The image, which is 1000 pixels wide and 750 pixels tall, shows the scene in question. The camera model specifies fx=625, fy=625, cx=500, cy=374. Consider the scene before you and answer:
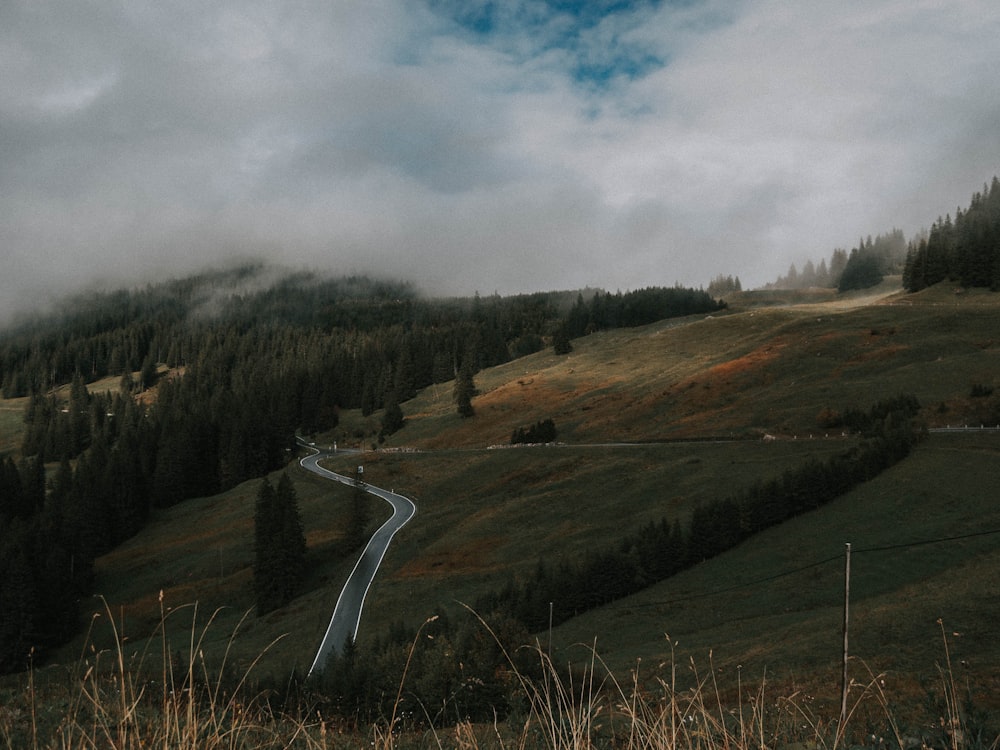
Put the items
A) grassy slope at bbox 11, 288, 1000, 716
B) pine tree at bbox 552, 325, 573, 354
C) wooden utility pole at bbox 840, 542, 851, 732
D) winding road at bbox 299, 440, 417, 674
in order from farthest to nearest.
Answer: pine tree at bbox 552, 325, 573, 354 < winding road at bbox 299, 440, 417, 674 < grassy slope at bbox 11, 288, 1000, 716 < wooden utility pole at bbox 840, 542, 851, 732

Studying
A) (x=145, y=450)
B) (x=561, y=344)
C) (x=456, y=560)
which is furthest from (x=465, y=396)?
(x=456, y=560)

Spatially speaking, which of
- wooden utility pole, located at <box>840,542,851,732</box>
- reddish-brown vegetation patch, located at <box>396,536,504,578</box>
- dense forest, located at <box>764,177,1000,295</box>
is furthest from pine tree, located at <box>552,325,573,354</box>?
wooden utility pole, located at <box>840,542,851,732</box>

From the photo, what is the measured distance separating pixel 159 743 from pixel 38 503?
440ft

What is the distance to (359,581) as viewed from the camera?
51656 millimetres

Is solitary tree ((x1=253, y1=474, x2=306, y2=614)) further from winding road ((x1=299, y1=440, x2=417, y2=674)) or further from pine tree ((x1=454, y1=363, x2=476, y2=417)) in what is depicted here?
pine tree ((x1=454, y1=363, x2=476, y2=417))

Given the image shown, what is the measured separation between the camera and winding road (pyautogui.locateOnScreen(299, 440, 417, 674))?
39.4 meters

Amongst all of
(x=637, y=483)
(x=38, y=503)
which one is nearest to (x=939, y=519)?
(x=637, y=483)

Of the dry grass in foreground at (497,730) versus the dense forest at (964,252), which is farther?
the dense forest at (964,252)

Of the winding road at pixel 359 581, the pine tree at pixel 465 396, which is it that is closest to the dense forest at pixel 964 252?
the pine tree at pixel 465 396

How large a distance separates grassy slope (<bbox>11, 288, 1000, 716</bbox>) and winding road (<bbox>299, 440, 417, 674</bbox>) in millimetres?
1283

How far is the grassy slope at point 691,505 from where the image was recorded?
85.4 feet

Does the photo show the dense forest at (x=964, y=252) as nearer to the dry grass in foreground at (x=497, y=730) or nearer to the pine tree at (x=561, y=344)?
the pine tree at (x=561, y=344)

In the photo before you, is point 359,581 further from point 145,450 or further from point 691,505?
point 145,450

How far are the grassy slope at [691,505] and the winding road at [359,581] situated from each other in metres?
1.28
